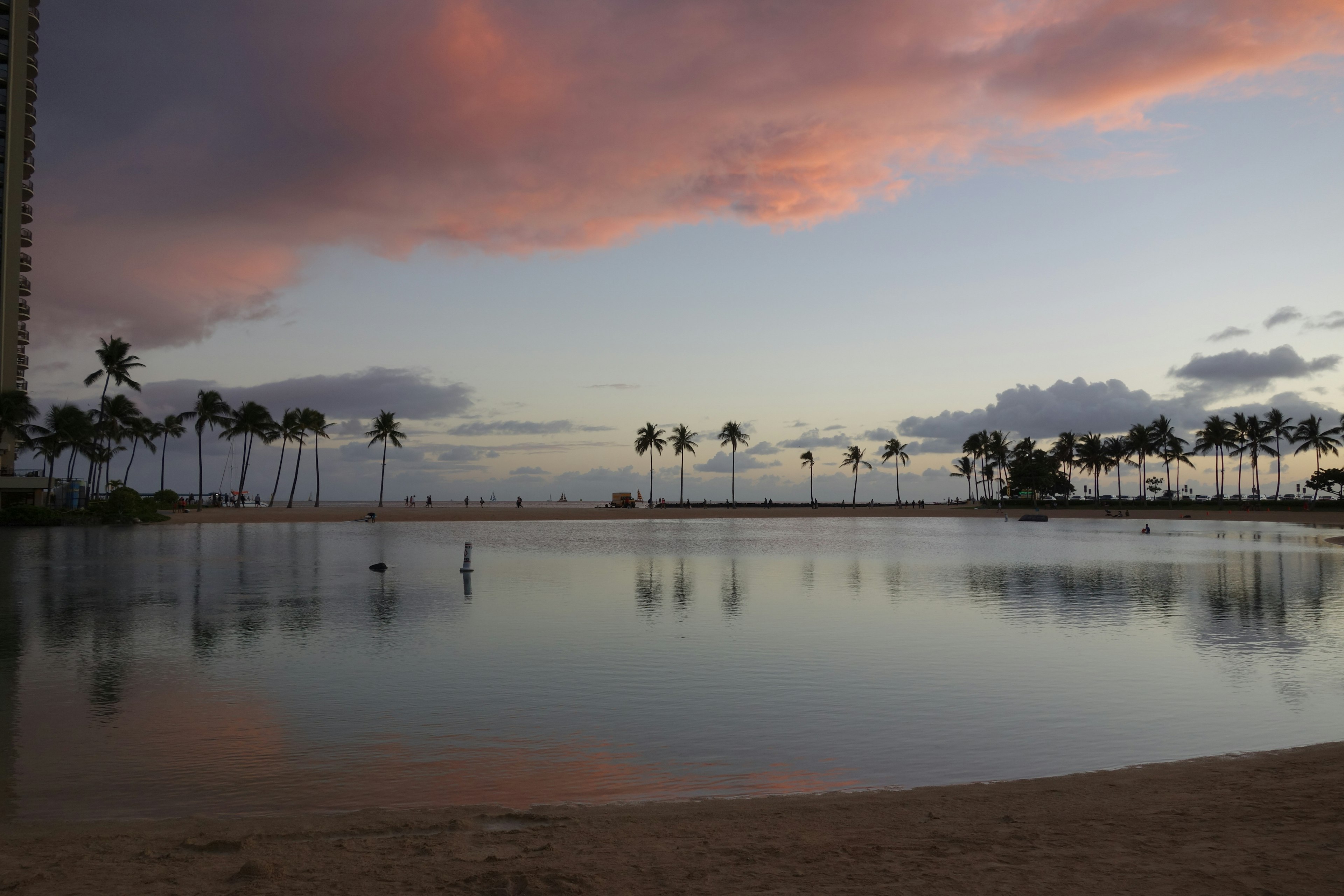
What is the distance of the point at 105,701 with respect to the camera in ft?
41.1

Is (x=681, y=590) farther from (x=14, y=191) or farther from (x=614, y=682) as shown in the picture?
(x=14, y=191)

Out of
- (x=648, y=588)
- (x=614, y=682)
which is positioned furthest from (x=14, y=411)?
(x=614, y=682)

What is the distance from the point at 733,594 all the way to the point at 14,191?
3704 inches

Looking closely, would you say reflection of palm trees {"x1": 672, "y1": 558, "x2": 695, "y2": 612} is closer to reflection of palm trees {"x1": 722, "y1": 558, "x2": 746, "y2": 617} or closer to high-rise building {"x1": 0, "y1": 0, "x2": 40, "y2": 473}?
reflection of palm trees {"x1": 722, "y1": 558, "x2": 746, "y2": 617}

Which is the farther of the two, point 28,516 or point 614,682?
point 28,516

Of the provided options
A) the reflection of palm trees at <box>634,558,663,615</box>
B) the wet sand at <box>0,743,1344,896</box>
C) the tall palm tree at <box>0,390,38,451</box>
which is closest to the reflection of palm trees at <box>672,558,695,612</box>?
the reflection of palm trees at <box>634,558,663,615</box>

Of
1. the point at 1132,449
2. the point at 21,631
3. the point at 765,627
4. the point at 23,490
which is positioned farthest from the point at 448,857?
the point at 1132,449

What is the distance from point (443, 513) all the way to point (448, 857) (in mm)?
112684

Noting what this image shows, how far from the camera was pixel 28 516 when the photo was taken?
241ft

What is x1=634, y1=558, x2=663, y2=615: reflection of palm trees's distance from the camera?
2417cm

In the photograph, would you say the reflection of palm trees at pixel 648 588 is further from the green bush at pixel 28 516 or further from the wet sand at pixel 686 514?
the wet sand at pixel 686 514

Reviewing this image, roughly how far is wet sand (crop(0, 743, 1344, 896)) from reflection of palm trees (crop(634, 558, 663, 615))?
15.1m

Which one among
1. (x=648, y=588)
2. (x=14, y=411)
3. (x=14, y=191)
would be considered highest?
(x=14, y=191)

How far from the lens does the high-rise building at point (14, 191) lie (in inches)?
3319
